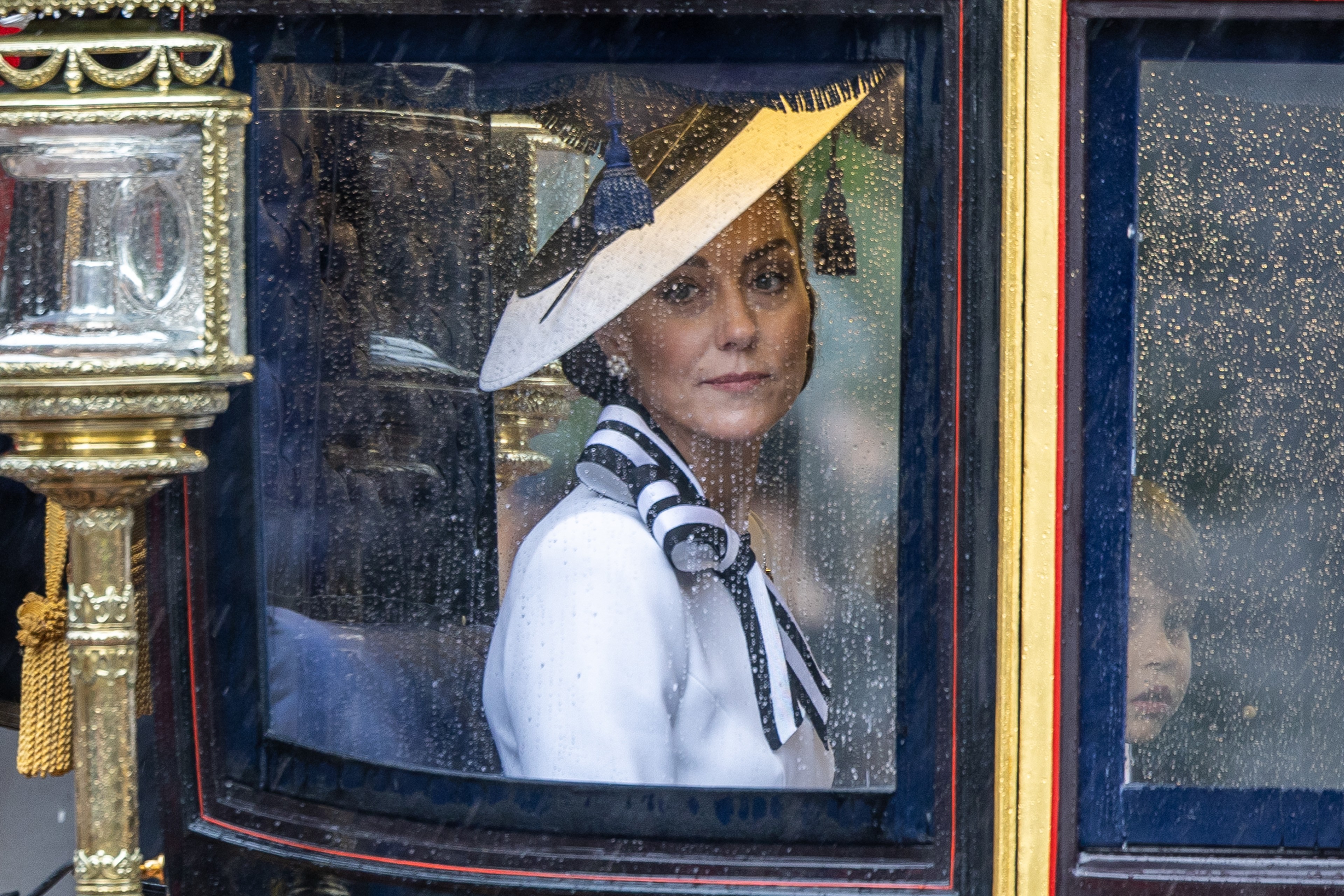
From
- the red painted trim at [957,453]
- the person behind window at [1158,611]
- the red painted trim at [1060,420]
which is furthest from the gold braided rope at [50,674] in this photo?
the person behind window at [1158,611]

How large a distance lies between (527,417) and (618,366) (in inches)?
5.1

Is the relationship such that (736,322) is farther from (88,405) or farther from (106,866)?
(106,866)

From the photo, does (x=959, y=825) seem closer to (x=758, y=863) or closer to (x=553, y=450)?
(x=758, y=863)

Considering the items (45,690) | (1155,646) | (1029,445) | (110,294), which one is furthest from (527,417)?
(1155,646)

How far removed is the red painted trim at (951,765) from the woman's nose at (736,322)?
0.81 ft

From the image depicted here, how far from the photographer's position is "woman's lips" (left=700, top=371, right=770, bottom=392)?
1.94m

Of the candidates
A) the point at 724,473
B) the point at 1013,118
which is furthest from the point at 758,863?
the point at 1013,118

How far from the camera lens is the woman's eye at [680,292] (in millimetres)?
1936

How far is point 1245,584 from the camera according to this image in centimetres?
195

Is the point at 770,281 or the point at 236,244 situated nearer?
the point at 236,244

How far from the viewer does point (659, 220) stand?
1.93 meters

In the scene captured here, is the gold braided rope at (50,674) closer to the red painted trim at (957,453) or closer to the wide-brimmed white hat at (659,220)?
the wide-brimmed white hat at (659,220)

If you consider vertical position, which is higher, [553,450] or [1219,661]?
[553,450]

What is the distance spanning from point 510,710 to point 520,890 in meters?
0.22
